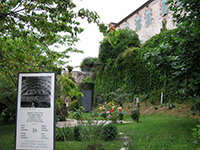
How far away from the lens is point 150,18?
61.8 feet

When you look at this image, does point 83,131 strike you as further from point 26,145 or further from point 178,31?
point 178,31

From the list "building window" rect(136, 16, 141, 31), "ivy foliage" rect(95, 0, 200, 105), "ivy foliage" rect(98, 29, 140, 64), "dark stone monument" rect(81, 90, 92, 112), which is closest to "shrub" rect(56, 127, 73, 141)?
"ivy foliage" rect(95, 0, 200, 105)

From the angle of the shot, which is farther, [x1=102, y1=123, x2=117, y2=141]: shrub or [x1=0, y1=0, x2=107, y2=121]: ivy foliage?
[x1=102, y1=123, x2=117, y2=141]: shrub

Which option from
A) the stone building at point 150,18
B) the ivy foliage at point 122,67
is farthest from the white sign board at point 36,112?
the stone building at point 150,18

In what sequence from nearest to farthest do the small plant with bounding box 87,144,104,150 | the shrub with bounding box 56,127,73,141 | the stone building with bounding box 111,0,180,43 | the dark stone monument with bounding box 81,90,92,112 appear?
1. the small plant with bounding box 87,144,104,150
2. the shrub with bounding box 56,127,73,141
3. the dark stone monument with bounding box 81,90,92,112
4. the stone building with bounding box 111,0,180,43

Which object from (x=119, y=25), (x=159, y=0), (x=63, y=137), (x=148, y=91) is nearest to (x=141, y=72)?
(x=148, y=91)

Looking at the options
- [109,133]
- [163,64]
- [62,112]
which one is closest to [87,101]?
[62,112]

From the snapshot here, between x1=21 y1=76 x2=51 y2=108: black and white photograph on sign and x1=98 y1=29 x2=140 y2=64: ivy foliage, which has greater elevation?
x1=98 y1=29 x2=140 y2=64: ivy foliage

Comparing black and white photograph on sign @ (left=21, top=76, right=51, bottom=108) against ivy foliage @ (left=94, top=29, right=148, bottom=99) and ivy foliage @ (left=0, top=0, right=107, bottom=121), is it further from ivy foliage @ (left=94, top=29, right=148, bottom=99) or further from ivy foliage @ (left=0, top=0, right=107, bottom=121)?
ivy foliage @ (left=94, top=29, right=148, bottom=99)

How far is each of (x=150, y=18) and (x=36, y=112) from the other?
18499 mm

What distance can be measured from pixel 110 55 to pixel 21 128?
1750 centimetres

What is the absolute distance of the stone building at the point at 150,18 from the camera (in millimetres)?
17041

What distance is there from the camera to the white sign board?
2.53m

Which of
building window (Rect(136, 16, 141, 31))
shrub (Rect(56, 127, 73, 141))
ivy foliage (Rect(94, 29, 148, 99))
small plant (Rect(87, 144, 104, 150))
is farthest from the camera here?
building window (Rect(136, 16, 141, 31))
